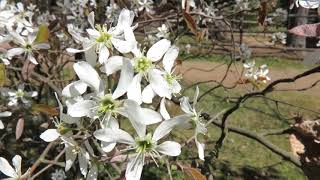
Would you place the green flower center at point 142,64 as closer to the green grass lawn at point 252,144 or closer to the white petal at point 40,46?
the white petal at point 40,46

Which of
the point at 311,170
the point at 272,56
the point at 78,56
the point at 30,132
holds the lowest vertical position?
the point at 272,56

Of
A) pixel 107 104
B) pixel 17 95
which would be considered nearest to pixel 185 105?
Answer: pixel 107 104

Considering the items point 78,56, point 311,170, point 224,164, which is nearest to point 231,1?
point 224,164

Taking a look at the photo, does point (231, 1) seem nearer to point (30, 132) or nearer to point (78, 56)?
point (30, 132)

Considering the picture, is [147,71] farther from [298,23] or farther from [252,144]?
[298,23]

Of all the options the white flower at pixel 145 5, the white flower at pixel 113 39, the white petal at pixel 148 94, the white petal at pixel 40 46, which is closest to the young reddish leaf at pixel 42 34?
the white petal at pixel 40 46

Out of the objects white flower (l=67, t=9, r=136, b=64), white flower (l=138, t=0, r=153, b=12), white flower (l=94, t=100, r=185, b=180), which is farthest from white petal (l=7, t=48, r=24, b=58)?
white flower (l=138, t=0, r=153, b=12)
